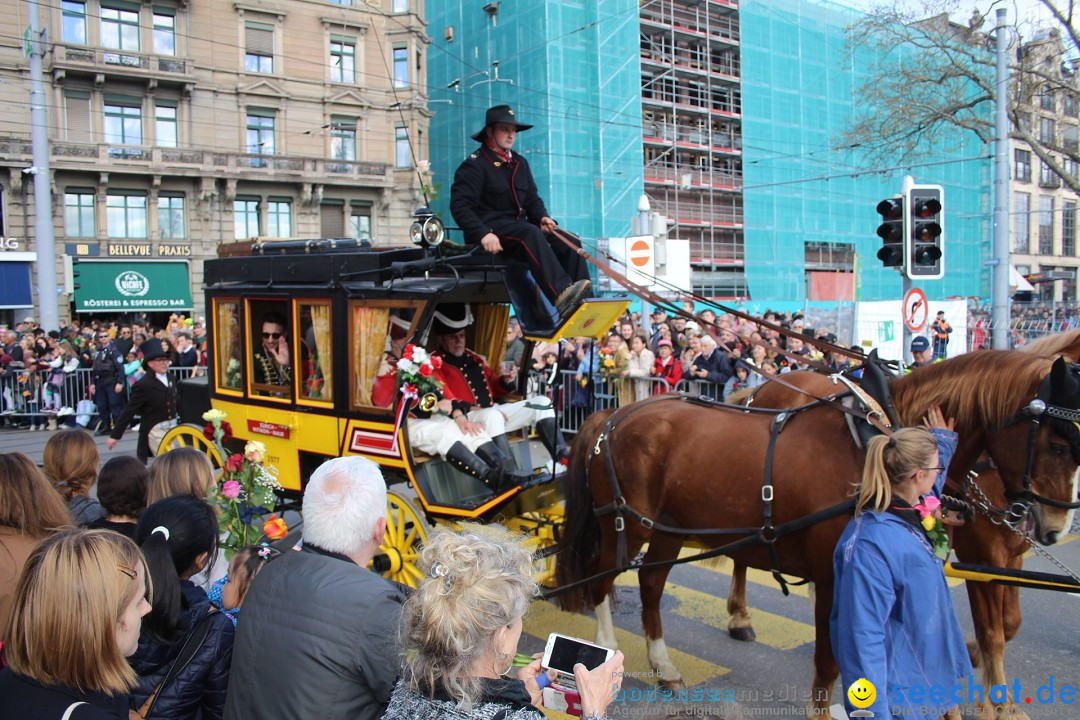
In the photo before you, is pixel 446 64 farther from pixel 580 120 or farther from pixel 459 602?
pixel 459 602

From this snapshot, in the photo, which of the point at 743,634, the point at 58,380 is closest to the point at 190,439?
the point at 743,634

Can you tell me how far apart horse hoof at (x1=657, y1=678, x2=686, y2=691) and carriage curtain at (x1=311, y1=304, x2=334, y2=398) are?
321 centimetres

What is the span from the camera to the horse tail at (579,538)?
5.18 metres

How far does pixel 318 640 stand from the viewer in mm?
2232

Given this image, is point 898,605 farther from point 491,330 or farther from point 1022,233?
point 1022,233

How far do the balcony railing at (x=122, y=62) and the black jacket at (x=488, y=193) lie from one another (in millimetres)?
30735

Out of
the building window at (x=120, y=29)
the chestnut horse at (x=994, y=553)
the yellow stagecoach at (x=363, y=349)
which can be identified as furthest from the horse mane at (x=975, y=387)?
the building window at (x=120, y=29)

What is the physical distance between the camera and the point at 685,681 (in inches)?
194

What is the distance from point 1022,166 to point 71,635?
56.7 meters

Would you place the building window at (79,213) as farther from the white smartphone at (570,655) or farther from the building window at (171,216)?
the white smartphone at (570,655)

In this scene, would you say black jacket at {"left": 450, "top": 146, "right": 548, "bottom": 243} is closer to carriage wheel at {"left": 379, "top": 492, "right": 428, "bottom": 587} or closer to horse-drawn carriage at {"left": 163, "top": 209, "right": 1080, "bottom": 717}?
horse-drawn carriage at {"left": 163, "top": 209, "right": 1080, "bottom": 717}

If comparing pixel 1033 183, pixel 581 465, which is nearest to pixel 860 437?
pixel 581 465

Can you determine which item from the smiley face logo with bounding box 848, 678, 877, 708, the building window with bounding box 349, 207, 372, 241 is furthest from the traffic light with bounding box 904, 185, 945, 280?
the building window with bounding box 349, 207, 372, 241

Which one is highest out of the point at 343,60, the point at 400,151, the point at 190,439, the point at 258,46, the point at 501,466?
the point at 258,46
